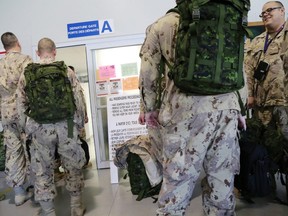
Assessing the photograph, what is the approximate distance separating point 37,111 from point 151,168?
1.29m

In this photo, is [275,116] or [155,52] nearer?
[155,52]

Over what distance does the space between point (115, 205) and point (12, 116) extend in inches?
59.7

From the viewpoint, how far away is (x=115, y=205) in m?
2.62

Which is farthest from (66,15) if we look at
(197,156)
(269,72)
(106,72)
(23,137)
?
(197,156)

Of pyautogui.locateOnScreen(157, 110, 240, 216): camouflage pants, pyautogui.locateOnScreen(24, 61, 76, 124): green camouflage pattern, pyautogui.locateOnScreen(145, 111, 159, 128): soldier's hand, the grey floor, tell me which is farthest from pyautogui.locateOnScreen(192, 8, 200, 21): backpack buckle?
the grey floor

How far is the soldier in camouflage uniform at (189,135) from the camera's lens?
137cm

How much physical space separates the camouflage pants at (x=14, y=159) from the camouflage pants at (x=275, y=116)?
8.93 feet

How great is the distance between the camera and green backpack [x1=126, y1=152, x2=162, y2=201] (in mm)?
2713

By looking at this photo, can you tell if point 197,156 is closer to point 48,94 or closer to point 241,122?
point 241,122

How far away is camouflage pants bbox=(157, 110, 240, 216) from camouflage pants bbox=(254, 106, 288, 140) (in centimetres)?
122

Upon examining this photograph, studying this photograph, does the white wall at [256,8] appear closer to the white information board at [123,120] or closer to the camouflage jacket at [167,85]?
the white information board at [123,120]

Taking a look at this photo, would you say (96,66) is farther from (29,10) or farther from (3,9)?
(3,9)

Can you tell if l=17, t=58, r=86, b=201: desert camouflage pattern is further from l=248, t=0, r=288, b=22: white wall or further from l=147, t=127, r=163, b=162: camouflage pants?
l=248, t=0, r=288, b=22: white wall

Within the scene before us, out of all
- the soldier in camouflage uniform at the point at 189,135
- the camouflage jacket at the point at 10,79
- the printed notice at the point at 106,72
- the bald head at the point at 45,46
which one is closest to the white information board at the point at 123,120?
the printed notice at the point at 106,72
